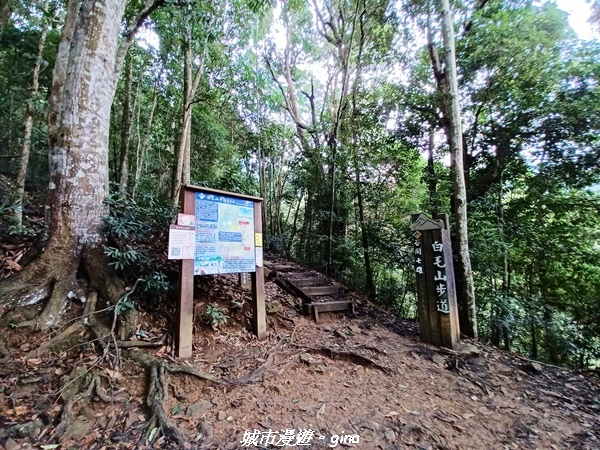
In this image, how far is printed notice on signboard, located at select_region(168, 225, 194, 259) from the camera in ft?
9.20

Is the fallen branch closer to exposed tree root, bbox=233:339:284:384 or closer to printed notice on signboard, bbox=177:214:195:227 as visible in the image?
exposed tree root, bbox=233:339:284:384

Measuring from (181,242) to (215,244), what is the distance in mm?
449

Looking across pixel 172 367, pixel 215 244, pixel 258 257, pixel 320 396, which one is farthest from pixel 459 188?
pixel 172 367

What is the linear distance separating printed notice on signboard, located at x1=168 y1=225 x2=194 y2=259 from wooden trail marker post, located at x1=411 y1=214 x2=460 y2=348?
343 cm

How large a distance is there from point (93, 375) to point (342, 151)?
637 cm

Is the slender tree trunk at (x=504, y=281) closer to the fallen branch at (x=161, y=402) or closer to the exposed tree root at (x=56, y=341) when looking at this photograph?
the fallen branch at (x=161, y=402)

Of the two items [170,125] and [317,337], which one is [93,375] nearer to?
[317,337]

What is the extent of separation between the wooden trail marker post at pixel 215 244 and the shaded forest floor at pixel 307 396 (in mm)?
309

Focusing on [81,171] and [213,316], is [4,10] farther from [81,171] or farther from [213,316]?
[213,316]

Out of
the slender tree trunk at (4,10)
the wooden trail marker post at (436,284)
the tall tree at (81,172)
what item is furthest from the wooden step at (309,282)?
the slender tree trunk at (4,10)

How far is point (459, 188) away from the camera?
14.9ft

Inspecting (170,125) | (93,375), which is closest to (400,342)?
(93,375)

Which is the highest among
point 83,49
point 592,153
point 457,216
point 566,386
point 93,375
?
point 83,49

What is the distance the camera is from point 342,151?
7012 mm
